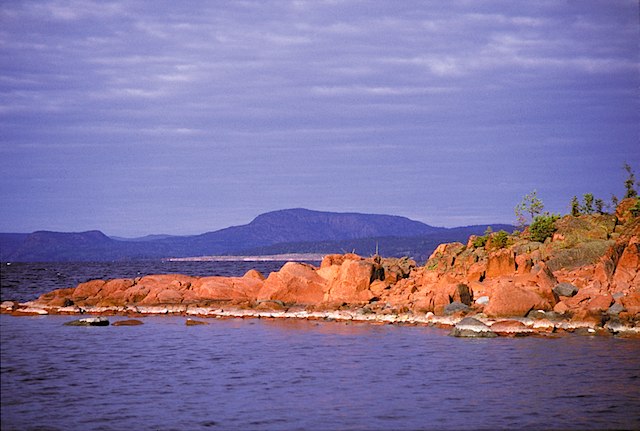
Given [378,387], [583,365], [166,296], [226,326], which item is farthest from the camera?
[166,296]

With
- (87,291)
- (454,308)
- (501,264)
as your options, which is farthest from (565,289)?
(87,291)

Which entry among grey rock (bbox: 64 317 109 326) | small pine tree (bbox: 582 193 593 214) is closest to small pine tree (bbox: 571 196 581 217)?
small pine tree (bbox: 582 193 593 214)

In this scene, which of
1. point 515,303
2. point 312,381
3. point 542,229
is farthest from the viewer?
point 542,229

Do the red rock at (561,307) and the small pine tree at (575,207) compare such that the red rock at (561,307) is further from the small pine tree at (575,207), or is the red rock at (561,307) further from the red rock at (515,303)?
the small pine tree at (575,207)

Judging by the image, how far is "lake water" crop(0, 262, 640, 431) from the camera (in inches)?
1000

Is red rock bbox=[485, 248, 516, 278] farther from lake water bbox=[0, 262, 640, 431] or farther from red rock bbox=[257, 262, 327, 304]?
red rock bbox=[257, 262, 327, 304]

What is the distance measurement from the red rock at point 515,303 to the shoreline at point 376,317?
0.53 metres

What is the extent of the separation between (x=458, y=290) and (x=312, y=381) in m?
23.7

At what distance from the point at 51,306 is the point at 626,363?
48.0m

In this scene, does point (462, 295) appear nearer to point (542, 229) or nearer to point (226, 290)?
point (542, 229)

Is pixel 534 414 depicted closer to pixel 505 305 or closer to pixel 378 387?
pixel 378 387

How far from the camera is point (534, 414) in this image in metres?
26.2

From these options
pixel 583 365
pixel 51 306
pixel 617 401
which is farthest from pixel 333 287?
pixel 617 401

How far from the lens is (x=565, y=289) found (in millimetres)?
52188
